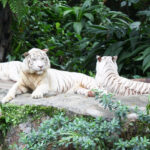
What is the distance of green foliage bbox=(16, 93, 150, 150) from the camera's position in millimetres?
3281

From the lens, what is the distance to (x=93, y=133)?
3.40 meters

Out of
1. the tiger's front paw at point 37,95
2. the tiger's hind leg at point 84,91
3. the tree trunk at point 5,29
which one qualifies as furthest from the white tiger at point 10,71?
the tiger's front paw at point 37,95

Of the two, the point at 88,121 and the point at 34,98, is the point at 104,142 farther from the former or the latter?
the point at 34,98

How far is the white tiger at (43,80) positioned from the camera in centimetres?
471

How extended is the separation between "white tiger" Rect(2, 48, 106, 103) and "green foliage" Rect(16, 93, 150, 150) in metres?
1.09

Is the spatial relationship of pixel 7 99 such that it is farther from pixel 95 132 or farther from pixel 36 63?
pixel 95 132

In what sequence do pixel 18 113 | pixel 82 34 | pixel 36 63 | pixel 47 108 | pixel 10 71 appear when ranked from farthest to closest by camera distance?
pixel 82 34 → pixel 10 71 → pixel 36 63 → pixel 18 113 → pixel 47 108

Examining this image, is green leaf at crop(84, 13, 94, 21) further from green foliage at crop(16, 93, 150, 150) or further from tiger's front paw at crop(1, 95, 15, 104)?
green foliage at crop(16, 93, 150, 150)

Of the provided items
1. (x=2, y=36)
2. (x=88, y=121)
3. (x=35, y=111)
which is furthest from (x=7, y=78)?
(x=88, y=121)

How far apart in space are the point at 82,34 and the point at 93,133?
715cm

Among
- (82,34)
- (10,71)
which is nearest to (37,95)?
(10,71)

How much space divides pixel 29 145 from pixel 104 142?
80 cm

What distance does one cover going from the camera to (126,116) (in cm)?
356

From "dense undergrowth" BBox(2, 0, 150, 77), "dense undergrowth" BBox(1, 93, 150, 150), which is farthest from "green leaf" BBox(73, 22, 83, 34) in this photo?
"dense undergrowth" BBox(1, 93, 150, 150)
